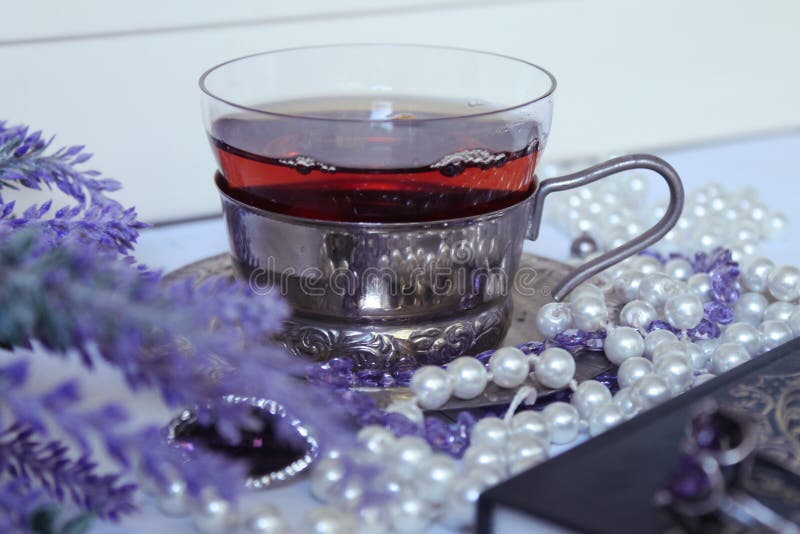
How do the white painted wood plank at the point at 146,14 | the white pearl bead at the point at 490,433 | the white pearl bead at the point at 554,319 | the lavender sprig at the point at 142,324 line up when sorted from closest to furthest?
the lavender sprig at the point at 142,324
the white pearl bead at the point at 490,433
the white pearl bead at the point at 554,319
the white painted wood plank at the point at 146,14

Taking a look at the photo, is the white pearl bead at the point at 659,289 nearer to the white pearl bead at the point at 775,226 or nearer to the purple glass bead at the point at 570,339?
the purple glass bead at the point at 570,339

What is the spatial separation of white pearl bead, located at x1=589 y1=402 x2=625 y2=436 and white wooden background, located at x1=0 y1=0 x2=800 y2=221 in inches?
14.9

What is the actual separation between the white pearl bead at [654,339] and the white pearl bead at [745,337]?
0.04m

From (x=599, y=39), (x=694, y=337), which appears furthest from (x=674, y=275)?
(x=599, y=39)

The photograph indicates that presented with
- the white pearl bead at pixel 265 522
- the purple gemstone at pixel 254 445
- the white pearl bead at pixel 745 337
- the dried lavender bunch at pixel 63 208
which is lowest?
the white pearl bead at pixel 745 337

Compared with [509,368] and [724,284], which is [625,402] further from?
[724,284]

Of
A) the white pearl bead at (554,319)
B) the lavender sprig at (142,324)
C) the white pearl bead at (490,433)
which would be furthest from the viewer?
the white pearl bead at (554,319)

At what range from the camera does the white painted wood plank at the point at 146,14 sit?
2.06ft

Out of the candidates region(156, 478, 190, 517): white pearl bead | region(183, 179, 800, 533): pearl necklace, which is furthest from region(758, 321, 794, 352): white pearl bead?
region(156, 478, 190, 517): white pearl bead

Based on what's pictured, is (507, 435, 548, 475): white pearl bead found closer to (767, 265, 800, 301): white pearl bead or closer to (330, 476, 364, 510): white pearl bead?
(330, 476, 364, 510): white pearl bead

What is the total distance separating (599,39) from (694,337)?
1.25 ft

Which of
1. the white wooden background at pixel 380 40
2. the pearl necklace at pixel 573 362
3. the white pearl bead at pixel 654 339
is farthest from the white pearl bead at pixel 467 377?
the white wooden background at pixel 380 40

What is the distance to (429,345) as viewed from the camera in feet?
1.60

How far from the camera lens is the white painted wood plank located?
2.06 ft
